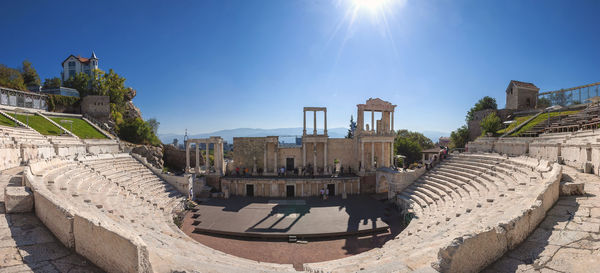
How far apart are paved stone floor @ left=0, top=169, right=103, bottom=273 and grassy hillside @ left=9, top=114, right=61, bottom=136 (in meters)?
26.3

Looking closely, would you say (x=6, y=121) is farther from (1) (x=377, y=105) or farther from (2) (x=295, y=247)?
(1) (x=377, y=105)

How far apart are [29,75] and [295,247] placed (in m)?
56.6

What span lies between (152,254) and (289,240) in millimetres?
10725

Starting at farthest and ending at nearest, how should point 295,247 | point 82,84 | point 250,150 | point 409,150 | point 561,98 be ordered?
point 409,150, point 82,84, point 561,98, point 250,150, point 295,247

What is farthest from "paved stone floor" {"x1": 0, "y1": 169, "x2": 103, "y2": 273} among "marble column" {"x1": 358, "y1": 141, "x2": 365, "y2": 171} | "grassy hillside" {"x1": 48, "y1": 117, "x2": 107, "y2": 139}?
"grassy hillside" {"x1": 48, "y1": 117, "x2": 107, "y2": 139}

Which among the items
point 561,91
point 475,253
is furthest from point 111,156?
point 561,91

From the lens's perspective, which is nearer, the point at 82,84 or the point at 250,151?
the point at 250,151

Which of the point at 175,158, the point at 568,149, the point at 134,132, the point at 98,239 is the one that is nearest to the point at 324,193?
the point at 568,149

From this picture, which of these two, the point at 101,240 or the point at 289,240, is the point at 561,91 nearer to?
the point at 289,240

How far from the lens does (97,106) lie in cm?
3794

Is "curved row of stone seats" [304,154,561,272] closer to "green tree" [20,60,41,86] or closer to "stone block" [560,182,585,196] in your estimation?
"stone block" [560,182,585,196]

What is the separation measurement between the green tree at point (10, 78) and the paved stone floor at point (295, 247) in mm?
40197

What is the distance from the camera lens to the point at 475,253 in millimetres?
4348

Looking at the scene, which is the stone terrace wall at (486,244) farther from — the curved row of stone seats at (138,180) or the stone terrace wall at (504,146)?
the curved row of stone seats at (138,180)
